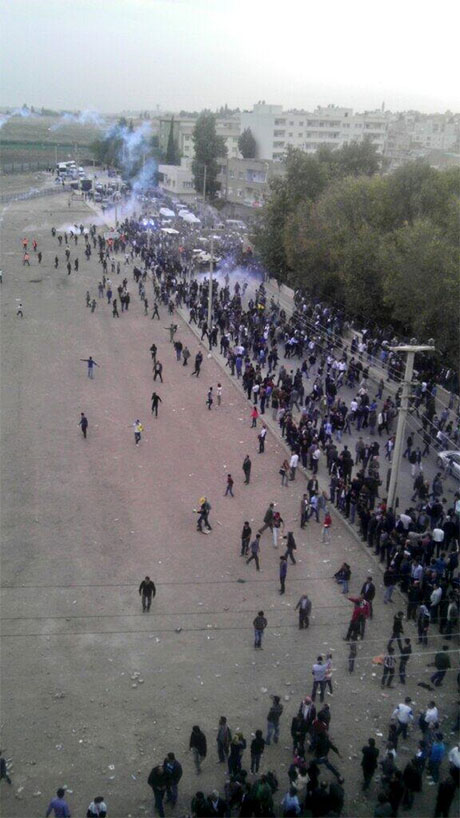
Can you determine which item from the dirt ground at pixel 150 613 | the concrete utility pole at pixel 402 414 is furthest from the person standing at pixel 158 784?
the concrete utility pole at pixel 402 414

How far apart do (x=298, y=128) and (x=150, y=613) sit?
68.4m

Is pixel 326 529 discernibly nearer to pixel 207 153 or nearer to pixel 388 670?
pixel 388 670

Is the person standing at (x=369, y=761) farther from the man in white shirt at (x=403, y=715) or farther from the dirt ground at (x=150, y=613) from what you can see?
the man in white shirt at (x=403, y=715)

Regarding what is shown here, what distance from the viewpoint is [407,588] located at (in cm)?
1055

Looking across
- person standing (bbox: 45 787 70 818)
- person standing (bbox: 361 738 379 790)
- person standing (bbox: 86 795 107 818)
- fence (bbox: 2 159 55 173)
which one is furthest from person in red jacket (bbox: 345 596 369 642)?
fence (bbox: 2 159 55 173)

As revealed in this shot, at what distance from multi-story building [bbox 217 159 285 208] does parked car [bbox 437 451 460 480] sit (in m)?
41.7

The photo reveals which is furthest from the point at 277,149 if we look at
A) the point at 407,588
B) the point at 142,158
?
the point at 407,588

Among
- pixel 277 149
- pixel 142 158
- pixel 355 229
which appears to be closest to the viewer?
pixel 355 229

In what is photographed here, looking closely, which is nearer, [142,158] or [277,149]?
[277,149]

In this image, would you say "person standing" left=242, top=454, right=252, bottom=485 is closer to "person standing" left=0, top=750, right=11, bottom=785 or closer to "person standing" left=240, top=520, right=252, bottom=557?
"person standing" left=240, top=520, right=252, bottom=557

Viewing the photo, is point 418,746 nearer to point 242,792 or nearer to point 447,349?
point 242,792

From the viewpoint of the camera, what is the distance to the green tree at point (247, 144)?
227ft

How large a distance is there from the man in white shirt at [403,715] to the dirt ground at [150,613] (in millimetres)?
276

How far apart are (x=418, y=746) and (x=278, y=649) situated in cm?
→ 223
